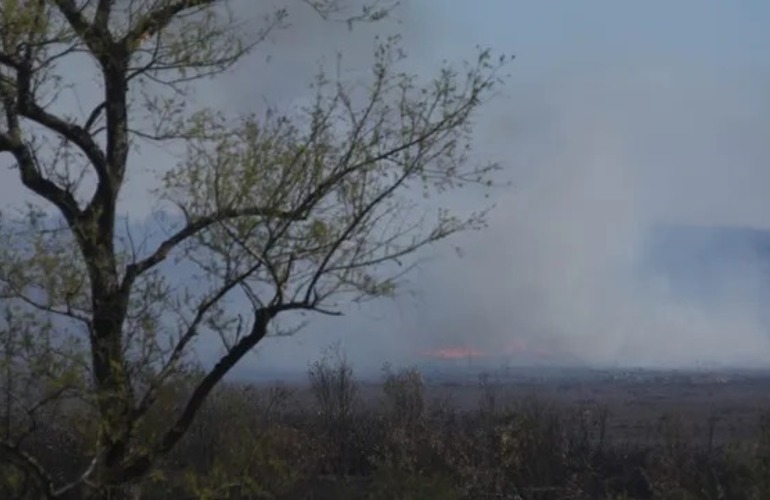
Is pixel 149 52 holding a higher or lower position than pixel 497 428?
higher

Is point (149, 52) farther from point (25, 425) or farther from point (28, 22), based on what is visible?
point (25, 425)

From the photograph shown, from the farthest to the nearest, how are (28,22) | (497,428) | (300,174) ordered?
(497,428) → (300,174) → (28,22)

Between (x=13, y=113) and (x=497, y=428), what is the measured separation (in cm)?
1211

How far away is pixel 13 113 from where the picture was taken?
9.44 metres

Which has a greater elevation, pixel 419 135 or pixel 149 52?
pixel 149 52

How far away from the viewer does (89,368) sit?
9109 millimetres

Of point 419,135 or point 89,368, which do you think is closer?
point 89,368

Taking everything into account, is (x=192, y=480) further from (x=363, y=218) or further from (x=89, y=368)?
(x=363, y=218)

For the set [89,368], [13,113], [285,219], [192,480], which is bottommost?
[192,480]

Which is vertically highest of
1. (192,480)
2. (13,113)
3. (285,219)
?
(13,113)

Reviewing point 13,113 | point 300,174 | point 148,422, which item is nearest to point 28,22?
point 13,113

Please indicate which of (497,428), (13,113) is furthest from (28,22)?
(497,428)

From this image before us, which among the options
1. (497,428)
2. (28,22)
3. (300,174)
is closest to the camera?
(28,22)

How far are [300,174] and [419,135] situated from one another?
0.83 m
